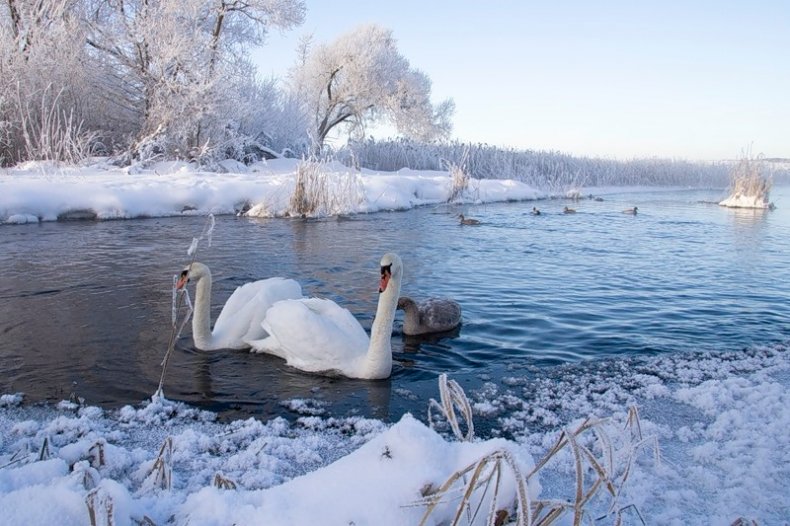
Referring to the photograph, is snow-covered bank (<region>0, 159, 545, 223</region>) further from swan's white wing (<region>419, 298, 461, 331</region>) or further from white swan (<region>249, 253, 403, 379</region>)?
white swan (<region>249, 253, 403, 379</region>)

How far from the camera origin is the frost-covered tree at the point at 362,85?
123ft

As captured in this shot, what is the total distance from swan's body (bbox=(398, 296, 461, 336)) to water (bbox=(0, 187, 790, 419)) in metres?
0.14

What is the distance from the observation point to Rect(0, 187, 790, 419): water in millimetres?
4734

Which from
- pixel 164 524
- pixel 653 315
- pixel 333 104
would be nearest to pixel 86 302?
pixel 164 524

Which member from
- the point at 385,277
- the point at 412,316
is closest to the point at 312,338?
the point at 385,277

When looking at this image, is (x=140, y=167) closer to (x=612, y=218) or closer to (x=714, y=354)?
(x=612, y=218)

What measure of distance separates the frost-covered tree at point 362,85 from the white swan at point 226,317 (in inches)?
1262

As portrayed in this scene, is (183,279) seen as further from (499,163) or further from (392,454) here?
(499,163)

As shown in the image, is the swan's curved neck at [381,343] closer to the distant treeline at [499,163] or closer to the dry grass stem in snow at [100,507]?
the dry grass stem in snow at [100,507]

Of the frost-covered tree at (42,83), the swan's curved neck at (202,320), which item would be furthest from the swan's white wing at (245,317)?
the frost-covered tree at (42,83)

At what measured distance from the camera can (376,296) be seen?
758cm

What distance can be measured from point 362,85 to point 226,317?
110ft

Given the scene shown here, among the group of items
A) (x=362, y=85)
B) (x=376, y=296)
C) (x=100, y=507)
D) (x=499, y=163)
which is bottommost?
(x=376, y=296)

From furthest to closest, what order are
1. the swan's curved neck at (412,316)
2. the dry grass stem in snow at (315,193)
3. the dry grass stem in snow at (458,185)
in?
the dry grass stem in snow at (458,185)
the dry grass stem in snow at (315,193)
the swan's curved neck at (412,316)
